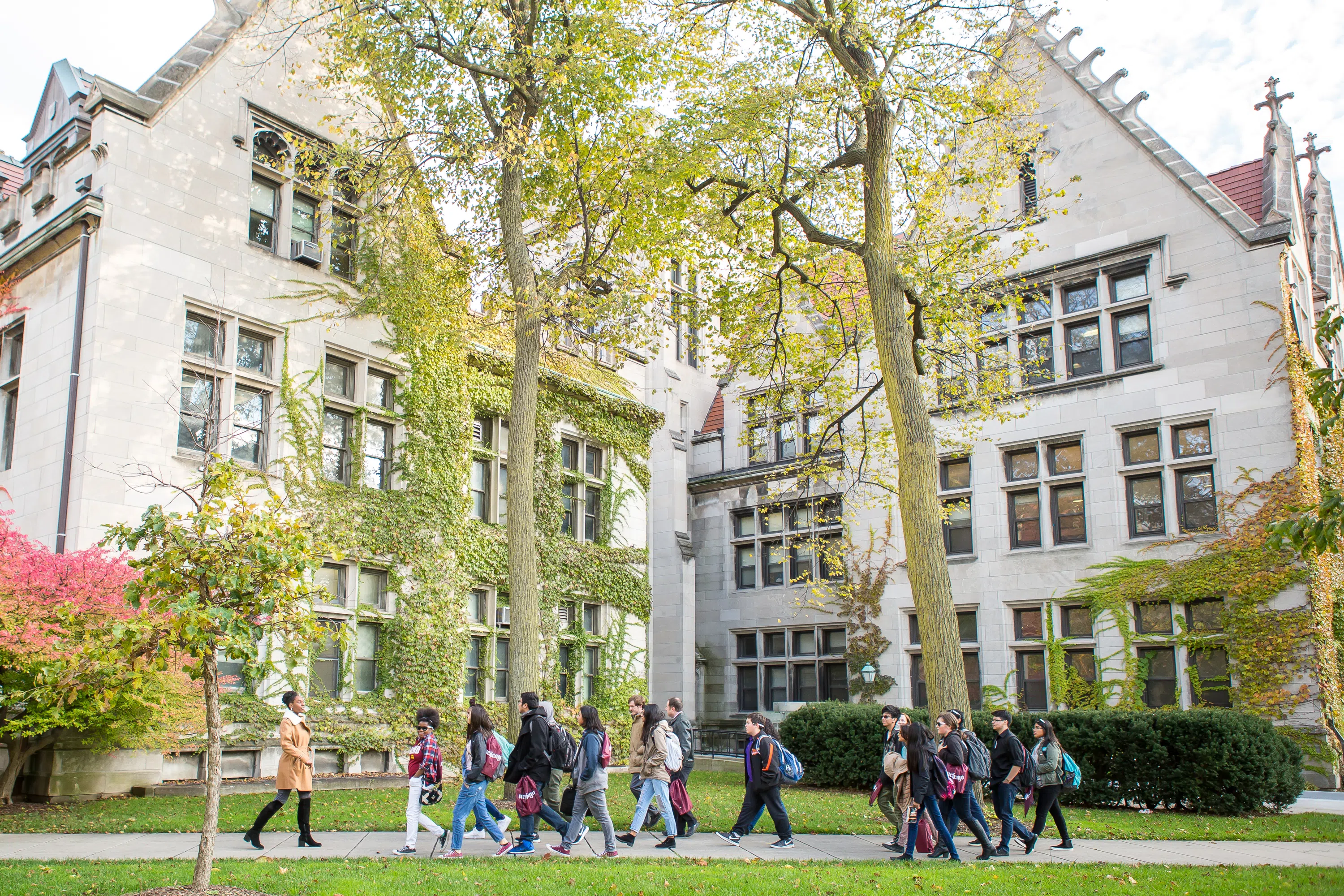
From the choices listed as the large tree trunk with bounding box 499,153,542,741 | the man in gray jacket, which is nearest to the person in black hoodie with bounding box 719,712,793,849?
the man in gray jacket

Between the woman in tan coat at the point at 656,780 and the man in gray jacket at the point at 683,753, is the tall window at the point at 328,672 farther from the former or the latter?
the woman in tan coat at the point at 656,780

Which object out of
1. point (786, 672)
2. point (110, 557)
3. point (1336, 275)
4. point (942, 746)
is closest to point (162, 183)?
point (110, 557)

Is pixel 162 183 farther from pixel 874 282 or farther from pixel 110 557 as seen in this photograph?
pixel 874 282

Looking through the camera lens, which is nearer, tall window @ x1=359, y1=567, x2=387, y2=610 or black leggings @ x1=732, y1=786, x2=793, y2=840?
black leggings @ x1=732, y1=786, x2=793, y2=840

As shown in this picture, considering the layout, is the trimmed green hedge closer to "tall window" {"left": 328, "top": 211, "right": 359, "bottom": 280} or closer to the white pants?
the white pants

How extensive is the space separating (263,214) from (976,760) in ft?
54.0

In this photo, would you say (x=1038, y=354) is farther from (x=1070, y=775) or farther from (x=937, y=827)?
(x=937, y=827)

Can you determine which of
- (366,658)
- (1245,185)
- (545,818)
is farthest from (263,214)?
(1245,185)

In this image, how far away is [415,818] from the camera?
10.9 m

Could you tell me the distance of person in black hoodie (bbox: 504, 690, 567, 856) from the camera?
1107 centimetres

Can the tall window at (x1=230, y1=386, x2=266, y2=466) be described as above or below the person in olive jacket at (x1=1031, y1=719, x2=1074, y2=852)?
above

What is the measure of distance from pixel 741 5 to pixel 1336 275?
26.9 meters

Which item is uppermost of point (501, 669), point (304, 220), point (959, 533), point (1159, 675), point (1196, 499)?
point (304, 220)

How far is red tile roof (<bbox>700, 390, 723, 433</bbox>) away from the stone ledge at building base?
59.4ft
